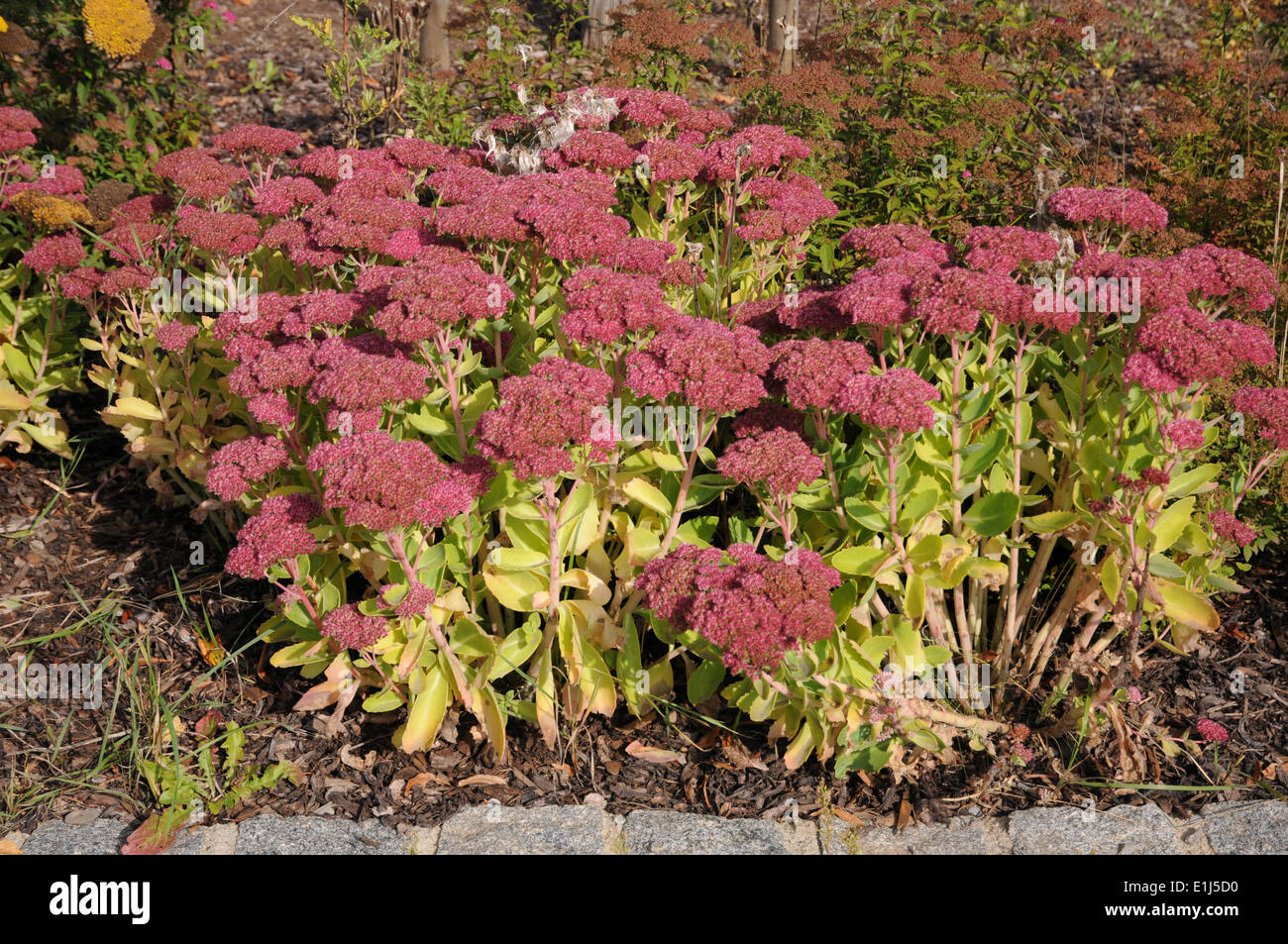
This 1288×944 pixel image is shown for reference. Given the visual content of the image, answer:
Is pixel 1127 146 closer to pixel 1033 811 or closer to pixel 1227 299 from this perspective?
pixel 1227 299

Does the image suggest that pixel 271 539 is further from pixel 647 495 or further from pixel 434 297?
pixel 647 495

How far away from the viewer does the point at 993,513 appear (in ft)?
10.7

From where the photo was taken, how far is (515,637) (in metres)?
3.32

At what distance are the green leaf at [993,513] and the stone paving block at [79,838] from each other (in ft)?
8.81

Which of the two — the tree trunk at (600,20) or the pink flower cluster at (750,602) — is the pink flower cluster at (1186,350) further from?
the tree trunk at (600,20)

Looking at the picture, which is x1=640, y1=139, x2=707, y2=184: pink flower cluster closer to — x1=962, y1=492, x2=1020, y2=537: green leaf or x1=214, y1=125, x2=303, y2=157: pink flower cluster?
x1=214, y1=125, x2=303, y2=157: pink flower cluster

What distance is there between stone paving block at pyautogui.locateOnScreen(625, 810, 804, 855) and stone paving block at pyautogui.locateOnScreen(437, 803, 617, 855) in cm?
9

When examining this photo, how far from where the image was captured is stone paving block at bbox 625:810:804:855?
308 centimetres

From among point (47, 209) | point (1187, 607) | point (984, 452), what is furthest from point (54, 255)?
point (1187, 607)

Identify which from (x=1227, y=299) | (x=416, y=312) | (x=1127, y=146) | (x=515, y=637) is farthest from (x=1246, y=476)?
(x=1127, y=146)

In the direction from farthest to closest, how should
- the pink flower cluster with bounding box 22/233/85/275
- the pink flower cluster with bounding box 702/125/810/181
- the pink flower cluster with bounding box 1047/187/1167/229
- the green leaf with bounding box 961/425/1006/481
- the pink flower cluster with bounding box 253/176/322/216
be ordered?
the pink flower cluster with bounding box 22/233/85/275
the pink flower cluster with bounding box 702/125/810/181
the pink flower cluster with bounding box 253/176/322/216
the pink flower cluster with bounding box 1047/187/1167/229
the green leaf with bounding box 961/425/1006/481

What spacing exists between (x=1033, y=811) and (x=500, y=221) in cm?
245

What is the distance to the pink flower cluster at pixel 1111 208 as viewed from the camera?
3496mm

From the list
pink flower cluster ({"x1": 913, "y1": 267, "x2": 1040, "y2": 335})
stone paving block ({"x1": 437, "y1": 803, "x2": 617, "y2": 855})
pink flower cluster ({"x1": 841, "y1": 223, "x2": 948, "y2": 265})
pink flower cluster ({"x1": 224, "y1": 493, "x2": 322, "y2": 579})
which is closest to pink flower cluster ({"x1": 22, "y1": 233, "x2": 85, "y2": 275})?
pink flower cluster ({"x1": 224, "y1": 493, "x2": 322, "y2": 579})
